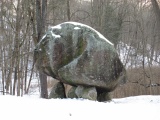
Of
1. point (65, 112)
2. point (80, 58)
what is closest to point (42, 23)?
point (80, 58)

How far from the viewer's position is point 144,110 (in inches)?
233

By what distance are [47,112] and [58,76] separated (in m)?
3.27

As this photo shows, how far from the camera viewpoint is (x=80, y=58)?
24.3 feet

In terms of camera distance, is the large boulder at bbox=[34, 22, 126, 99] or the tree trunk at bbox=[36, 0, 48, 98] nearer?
the large boulder at bbox=[34, 22, 126, 99]

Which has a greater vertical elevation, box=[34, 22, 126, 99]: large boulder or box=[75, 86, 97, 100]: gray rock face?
box=[34, 22, 126, 99]: large boulder

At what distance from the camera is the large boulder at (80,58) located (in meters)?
7.35

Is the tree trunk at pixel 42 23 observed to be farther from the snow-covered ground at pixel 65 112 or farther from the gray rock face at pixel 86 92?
the snow-covered ground at pixel 65 112

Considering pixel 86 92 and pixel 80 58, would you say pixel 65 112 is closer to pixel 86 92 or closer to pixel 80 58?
pixel 86 92

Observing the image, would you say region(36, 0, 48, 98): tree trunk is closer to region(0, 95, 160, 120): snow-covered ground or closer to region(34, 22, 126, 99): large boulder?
region(34, 22, 126, 99): large boulder

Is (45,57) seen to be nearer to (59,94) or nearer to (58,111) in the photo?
(59,94)

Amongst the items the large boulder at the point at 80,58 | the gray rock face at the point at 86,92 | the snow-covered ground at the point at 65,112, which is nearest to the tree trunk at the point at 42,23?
the large boulder at the point at 80,58

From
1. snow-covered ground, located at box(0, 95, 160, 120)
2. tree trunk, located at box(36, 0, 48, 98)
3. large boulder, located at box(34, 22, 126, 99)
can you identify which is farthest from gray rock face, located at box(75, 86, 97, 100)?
tree trunk, located at box(36, 0, 48, 98)

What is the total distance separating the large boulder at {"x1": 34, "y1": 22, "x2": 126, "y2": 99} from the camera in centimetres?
735

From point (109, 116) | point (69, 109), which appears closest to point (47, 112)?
point (69, 109)
